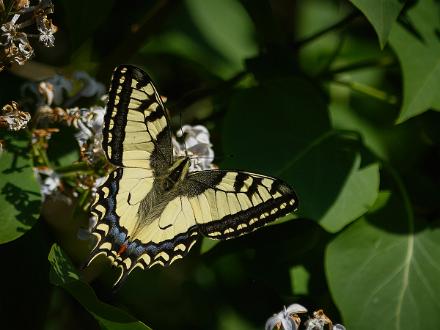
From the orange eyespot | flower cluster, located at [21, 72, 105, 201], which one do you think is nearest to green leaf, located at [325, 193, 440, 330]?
the orange eyespot

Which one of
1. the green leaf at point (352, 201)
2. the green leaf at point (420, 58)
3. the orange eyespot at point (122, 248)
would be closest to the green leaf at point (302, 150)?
the green leaf at point (352, 201)

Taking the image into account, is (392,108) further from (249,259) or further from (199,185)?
(199,185)

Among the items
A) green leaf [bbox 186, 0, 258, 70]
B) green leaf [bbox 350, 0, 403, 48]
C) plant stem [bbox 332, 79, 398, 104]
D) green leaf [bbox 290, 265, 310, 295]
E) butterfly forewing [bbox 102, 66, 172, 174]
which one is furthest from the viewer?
green leaf [bbox 186, 0, 258, 70]

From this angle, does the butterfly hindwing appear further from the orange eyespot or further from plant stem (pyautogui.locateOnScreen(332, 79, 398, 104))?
plant stem (pyautogui.locateOnScreen(332, 79, 398, 104))

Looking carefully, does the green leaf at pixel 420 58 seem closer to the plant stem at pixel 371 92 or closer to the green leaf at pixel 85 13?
the plant stem at pixel 371 92

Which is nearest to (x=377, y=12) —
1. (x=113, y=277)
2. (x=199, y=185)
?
(x=199, y=185)

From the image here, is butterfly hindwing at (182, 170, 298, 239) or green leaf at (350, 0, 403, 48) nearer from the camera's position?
green leaf at (350, 0, 403, 48)

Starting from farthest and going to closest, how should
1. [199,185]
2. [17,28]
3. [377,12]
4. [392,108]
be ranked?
[392,108], [199,185], [377,12], [17,28]
